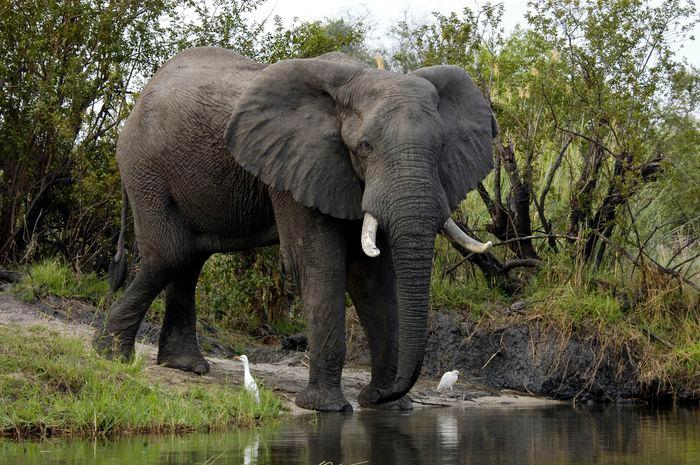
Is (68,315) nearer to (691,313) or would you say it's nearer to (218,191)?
(218,191)

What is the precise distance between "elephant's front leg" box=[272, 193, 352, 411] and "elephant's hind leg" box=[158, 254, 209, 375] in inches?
66.3

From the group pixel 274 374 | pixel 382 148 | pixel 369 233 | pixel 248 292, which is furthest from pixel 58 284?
pixel 382 148

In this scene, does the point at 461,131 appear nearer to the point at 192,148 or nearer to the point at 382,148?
the point at 382,148

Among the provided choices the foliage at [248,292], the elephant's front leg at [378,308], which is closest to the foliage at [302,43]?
the foliage at [248,292]

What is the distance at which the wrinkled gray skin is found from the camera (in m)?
9.06

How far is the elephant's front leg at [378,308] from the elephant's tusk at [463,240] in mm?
622

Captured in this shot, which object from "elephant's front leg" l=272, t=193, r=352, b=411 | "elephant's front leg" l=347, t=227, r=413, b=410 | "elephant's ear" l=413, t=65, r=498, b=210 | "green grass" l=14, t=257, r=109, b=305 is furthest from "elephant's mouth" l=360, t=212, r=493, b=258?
"green grass" l=14, t=257, r=109, b=305

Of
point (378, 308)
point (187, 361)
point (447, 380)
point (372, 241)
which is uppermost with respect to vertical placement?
point (372, 241)

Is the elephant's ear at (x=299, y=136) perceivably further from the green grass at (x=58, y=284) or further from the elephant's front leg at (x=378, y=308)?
the green grass at (x=58, y=284)

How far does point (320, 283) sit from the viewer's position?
9.88m

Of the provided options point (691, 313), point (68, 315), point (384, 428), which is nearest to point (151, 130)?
point (68, 315)

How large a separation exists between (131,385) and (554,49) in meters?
6.59

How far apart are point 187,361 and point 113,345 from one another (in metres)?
0.74

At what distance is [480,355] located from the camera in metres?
12.7
